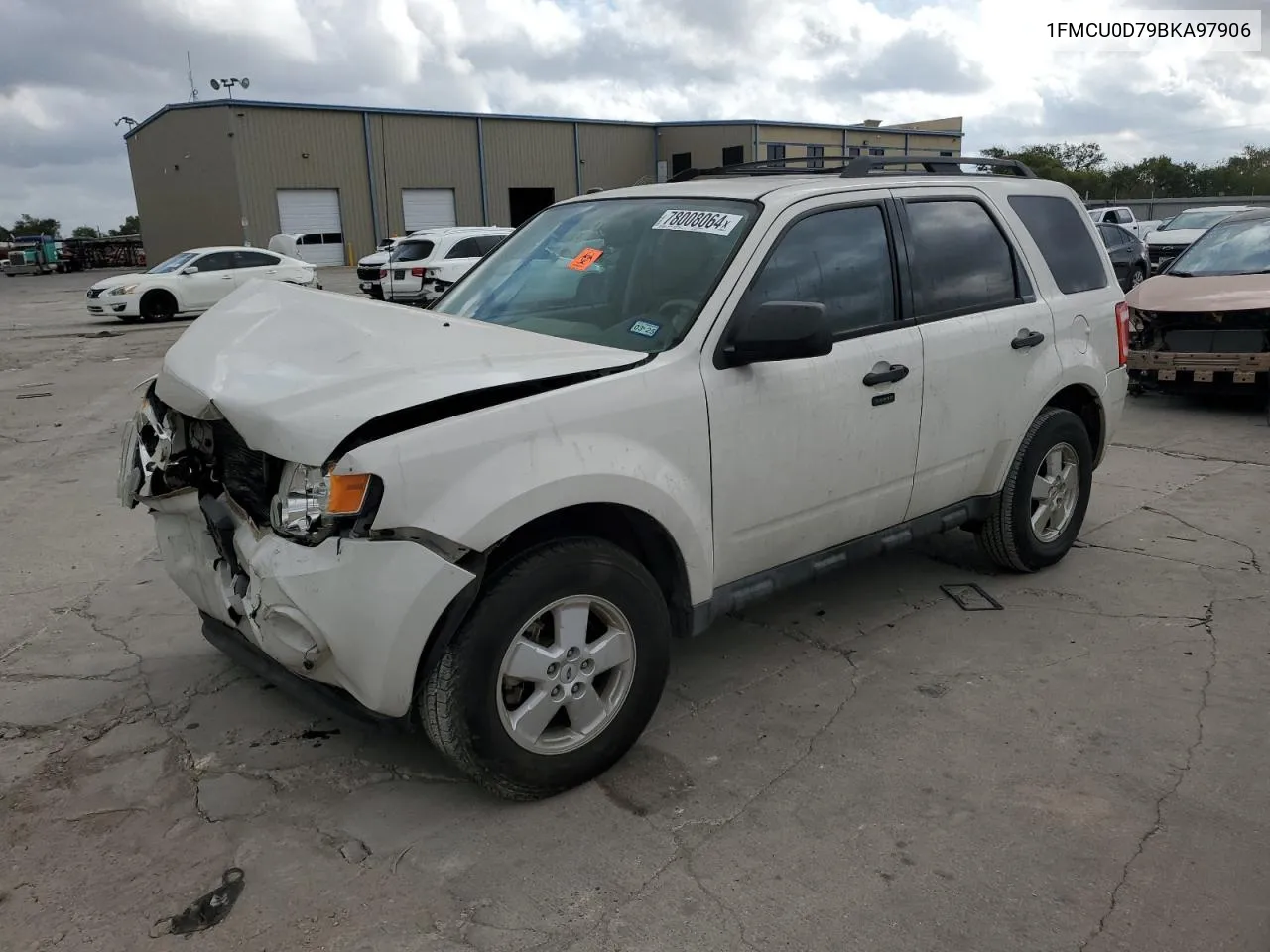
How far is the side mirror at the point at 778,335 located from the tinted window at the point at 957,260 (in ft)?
3.46

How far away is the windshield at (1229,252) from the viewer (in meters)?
9.33

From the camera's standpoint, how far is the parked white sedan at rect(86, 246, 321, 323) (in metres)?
20.4

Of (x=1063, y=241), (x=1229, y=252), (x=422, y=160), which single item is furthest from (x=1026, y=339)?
(x=422, y=160)

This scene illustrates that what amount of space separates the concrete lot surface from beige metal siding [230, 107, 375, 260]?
34.7m

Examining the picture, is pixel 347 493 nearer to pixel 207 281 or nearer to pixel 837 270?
pixel 837 270

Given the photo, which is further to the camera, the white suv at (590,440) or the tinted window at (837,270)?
the tinted window at (837,270)

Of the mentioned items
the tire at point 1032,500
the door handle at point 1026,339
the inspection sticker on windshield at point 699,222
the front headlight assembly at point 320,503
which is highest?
the inspection sticker on windshield at point 699,222

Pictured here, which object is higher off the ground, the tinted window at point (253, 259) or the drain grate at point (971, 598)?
the tinted window at point (253, 259)

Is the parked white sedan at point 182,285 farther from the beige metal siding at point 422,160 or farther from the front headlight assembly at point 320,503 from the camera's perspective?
the front headlight assembly at point 320,503

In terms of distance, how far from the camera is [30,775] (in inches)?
132

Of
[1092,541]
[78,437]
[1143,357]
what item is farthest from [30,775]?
[1143,357]

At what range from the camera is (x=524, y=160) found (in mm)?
42750

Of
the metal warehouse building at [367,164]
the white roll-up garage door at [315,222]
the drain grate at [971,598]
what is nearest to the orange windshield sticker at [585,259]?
the drain grate at [971,598]

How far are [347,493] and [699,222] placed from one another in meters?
1.82
